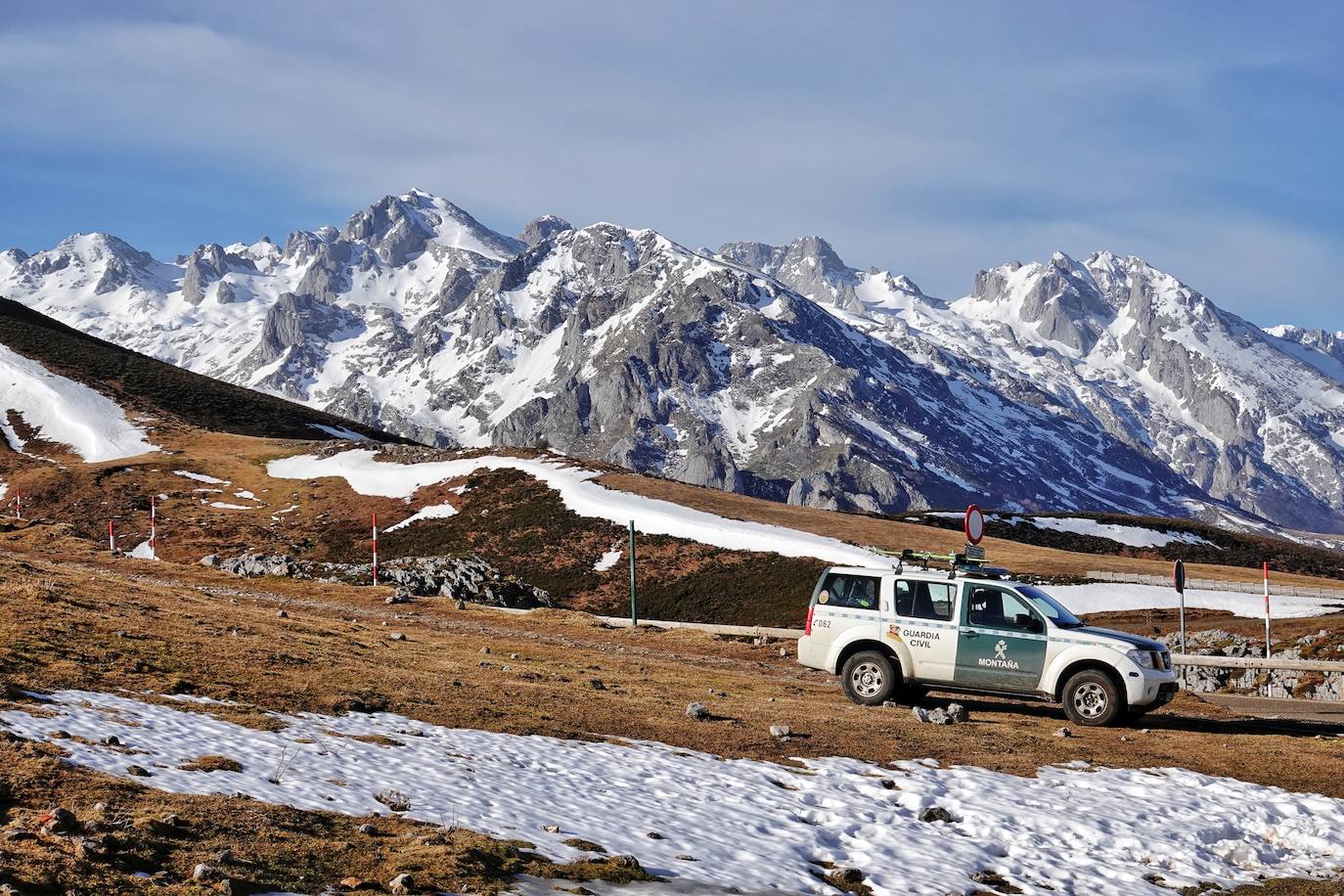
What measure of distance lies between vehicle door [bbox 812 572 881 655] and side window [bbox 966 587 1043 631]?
1.95 m

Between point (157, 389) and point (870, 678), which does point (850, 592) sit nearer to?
point (870, 678)

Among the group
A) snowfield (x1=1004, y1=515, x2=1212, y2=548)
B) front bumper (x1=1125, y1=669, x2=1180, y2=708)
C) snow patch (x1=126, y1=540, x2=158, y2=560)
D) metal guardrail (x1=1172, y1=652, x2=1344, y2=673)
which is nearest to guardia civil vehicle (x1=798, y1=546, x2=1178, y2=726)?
front bumper (x1=1125, y1=669, x2=1180, y2=708)

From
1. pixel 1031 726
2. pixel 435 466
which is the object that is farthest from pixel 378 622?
pixel 435 466

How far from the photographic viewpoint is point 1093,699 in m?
21.9

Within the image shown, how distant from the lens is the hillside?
105 m

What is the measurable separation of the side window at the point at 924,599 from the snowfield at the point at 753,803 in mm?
5640

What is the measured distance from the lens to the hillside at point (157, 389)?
105m

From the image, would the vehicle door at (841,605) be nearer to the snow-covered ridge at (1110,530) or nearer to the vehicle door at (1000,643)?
the vehicle door at (1000,643)

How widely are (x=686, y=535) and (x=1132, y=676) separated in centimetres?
3942

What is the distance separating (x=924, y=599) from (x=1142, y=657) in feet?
14.0

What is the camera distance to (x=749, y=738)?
1842 cm

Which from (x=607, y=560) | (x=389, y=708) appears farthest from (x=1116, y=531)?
(x=389, y=708)

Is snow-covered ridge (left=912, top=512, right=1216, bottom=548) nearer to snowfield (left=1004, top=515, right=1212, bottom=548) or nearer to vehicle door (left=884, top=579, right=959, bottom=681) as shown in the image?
snowfield (left=1004, top=515, right=1212, bottom=548)

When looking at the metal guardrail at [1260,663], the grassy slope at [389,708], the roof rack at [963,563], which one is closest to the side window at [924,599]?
the roof rack at [963,563]
